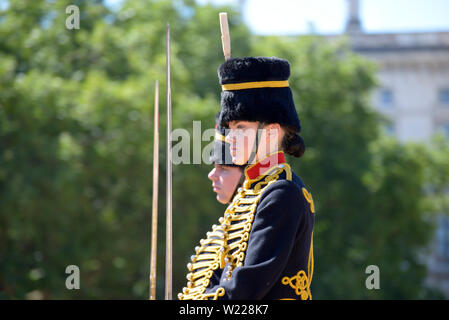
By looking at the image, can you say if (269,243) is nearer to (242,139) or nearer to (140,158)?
(242,139)

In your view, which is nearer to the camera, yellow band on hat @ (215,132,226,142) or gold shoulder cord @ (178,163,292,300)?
gold shoulder cord @ (178,163,292,300)

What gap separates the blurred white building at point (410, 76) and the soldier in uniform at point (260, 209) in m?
31.4

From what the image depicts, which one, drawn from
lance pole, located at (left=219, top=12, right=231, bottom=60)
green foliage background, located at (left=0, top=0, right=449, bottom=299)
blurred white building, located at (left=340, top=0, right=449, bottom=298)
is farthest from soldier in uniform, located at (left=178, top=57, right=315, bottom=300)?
blurred white building, located at (left=340, top=0, right=449, bottom=298)

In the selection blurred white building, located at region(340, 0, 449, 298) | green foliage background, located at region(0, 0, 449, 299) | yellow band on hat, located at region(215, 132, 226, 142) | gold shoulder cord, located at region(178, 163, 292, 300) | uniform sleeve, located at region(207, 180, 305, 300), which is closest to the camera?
uniform sleeve, located at region(207, 180, 305, 300)

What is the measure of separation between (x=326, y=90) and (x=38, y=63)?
743 centimetres

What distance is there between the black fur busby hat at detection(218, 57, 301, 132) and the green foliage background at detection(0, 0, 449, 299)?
8.44m

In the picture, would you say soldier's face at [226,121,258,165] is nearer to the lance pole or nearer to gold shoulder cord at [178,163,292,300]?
gold shoulder cord at [178,163,292,300]

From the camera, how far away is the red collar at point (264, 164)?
3299mm

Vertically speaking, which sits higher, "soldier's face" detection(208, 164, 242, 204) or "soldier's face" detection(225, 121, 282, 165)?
"soldier's face" detection(225, 121, 282, 165)

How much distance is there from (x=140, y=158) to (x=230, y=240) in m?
10.6

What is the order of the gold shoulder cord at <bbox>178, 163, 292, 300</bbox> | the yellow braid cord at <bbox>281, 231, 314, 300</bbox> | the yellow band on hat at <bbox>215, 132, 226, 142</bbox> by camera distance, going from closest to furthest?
the yellow braid cord at <bbox>281, 231, 314, 300</bbox>
the gold shoulder cord at <bbox>178, 163, 292, 300</bbox>
the yellow band on hat at <bbox>215, 132, 226, 142</bbox>

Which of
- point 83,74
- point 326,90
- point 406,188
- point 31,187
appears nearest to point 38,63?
point 83,74

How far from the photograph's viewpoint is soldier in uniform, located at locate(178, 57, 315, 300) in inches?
114
